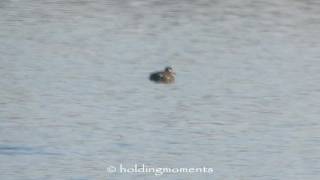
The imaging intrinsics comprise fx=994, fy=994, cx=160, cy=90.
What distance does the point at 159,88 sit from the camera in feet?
13.3

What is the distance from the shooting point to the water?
365cm

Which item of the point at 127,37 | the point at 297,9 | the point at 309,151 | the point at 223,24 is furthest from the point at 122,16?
the point at 309,151

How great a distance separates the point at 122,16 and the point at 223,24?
1.48 feet

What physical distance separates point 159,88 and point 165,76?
6 centimetres

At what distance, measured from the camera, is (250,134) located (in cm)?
382

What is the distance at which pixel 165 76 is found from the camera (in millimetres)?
4012

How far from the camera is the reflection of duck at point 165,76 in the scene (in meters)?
4.00

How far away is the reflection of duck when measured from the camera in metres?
4.00

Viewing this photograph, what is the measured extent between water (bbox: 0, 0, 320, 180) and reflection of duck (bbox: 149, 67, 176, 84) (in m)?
0.03

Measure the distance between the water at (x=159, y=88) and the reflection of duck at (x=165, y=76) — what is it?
0.03 meters

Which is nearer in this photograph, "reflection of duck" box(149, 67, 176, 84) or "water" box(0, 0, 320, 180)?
"water" box(0, 0, 320, 180)

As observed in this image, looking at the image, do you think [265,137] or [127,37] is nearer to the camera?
[265,137]

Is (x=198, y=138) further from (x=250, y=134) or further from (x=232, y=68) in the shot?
(x=232, y=68)

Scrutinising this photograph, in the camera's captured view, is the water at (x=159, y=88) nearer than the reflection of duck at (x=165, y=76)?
Yes
